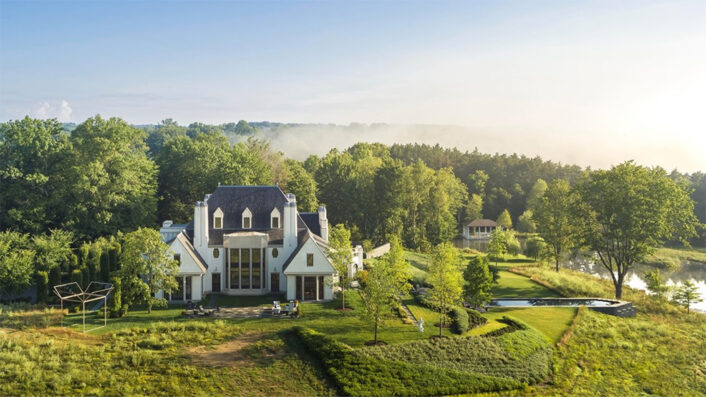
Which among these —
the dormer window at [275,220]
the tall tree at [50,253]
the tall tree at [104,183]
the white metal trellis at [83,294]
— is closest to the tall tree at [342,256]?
the dormer window at [275,220]

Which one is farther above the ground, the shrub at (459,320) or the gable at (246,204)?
the gable at (246,204)

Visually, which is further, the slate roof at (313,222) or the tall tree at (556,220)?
the tall tree at (556,220)

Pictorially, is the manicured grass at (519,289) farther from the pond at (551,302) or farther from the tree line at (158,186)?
the tree line at (158,186)

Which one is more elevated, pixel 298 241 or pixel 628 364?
pixel 298 241

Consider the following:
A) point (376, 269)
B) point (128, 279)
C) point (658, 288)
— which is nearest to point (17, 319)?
point (128, 279)

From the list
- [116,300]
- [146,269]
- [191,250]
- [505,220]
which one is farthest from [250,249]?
[505,220]

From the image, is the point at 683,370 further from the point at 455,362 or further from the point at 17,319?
the point at 17,319

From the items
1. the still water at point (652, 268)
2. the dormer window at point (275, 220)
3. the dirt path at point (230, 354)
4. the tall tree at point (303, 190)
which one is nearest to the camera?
the dirt path at point (230, 354)
